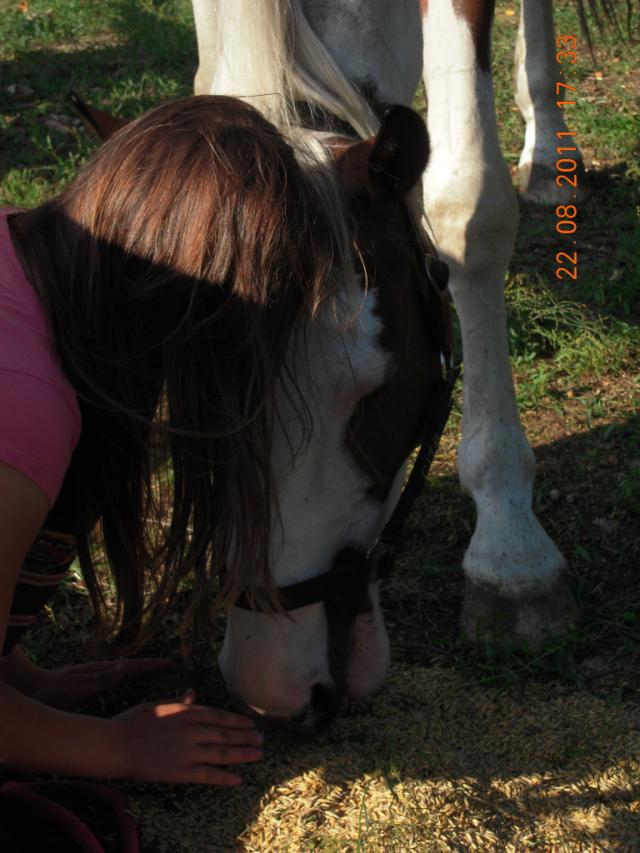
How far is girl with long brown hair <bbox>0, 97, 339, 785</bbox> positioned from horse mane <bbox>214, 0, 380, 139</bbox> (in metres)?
0.34

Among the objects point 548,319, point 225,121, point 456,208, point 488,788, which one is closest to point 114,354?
point 225,121

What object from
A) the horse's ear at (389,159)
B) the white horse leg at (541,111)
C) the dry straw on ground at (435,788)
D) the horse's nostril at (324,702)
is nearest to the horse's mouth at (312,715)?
the horse's nostril at (324,702)

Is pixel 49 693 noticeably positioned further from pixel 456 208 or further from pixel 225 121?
pixel 456 208

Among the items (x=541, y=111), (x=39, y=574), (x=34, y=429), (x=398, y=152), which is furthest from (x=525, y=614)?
(x=541, y=111)

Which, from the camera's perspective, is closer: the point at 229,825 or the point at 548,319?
the point at 229,825

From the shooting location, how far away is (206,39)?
9.31 feet

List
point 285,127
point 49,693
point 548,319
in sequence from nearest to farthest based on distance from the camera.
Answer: point 285,127 < point 49,693 < point 548,319

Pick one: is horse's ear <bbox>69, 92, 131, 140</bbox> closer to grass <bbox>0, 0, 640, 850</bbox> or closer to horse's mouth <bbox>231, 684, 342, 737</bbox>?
horse's mouth <bbox>231, 684, 342, 737</bbox>

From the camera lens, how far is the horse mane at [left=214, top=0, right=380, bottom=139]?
1.92 metres

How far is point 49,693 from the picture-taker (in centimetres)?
218

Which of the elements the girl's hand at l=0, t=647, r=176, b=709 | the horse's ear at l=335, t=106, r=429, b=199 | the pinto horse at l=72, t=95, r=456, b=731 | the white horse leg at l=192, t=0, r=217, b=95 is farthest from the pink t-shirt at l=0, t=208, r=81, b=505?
the white horse leg at l=192, t=0, r=217, b=95

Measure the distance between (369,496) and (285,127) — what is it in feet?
2.04
